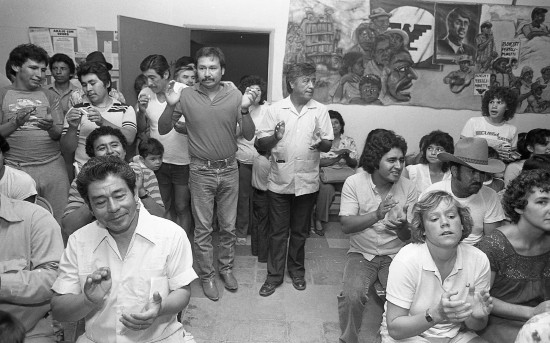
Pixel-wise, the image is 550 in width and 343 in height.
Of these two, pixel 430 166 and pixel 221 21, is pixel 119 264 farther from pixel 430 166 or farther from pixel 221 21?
pixel 221 21

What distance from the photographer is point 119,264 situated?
1.86 m

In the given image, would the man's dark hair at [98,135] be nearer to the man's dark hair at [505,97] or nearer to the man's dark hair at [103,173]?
the man's dark hair at [103,173]

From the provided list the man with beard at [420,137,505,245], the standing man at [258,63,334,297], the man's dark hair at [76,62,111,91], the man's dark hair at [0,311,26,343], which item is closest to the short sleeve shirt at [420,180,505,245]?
the man with beard at [420,137,505,245]

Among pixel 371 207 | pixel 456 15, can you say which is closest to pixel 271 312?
pixel 371 207

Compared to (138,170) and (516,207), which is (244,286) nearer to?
(138,170)

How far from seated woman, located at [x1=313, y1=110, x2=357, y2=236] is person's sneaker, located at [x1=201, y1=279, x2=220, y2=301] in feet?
5.09

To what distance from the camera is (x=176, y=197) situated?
386 centimetres

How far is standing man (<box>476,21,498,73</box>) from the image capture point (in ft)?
17.2

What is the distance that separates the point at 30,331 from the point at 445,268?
5.54 feet

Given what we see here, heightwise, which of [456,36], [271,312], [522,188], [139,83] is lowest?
[271,312]

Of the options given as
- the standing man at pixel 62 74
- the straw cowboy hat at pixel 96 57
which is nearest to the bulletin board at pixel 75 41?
the straw cowboy hat at pixel 96 57

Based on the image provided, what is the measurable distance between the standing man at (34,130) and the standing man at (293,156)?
55.9 inches

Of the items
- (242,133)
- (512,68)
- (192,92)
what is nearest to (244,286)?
(242,133)

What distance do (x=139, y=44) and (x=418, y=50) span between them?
2905mm
